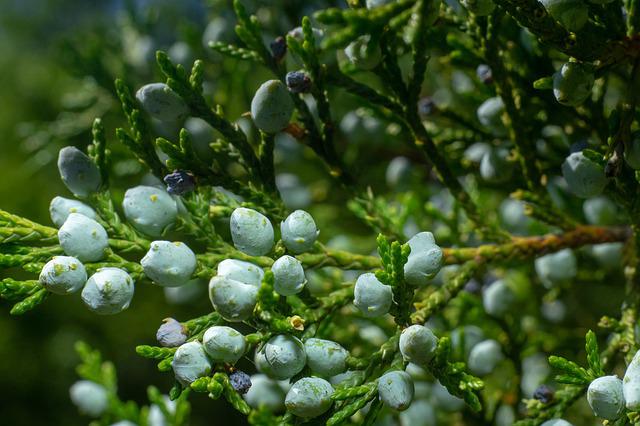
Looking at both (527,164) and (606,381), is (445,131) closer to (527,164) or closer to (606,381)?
(527,164)

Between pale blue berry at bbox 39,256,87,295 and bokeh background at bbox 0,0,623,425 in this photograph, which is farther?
bokeh background at bbox 0,0,623,425

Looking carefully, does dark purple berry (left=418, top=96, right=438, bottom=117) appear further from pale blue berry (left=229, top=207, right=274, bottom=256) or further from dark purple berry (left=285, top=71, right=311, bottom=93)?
pale blue berry (left=229, top=207, right=274, bottom=256)

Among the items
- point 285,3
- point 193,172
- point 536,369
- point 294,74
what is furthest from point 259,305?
point 285,3

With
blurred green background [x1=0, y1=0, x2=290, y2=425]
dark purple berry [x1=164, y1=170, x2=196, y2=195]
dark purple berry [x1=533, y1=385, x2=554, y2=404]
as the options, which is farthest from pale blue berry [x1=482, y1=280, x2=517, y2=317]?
blurred green background [x1=0, y1=0, x2=290, y2=425]

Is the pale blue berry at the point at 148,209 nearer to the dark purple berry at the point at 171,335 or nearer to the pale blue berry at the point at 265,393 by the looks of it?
the dark purple berry at the point at 171,335

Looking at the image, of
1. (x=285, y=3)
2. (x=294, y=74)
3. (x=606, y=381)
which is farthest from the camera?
(x=285, y=3)

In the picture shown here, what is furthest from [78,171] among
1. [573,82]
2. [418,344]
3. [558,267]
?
[558,267]
